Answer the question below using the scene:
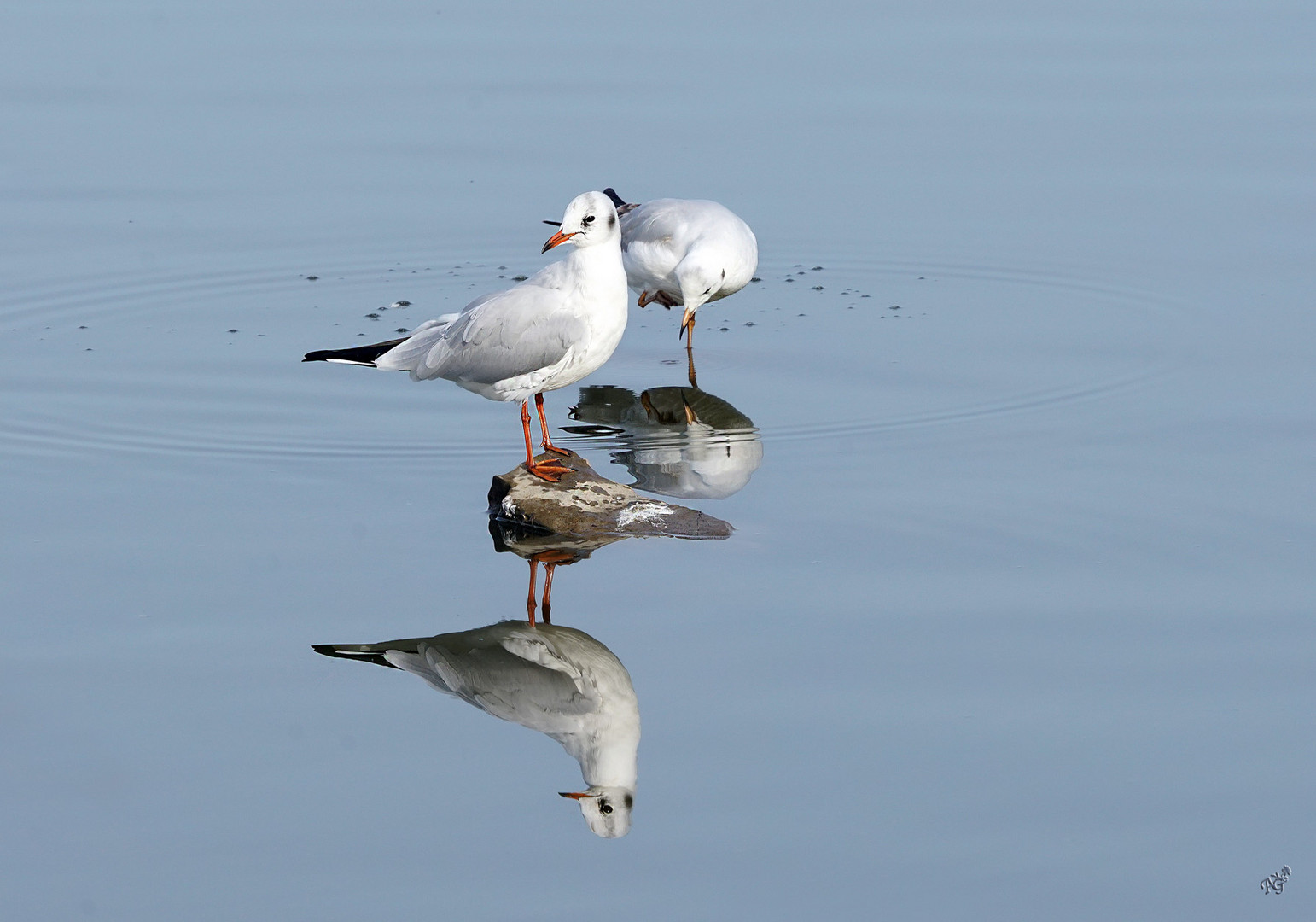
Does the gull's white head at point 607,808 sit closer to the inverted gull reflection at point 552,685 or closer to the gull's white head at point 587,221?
the inverted gull reflection at point 552,685

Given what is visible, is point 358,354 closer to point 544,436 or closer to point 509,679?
point 544,436

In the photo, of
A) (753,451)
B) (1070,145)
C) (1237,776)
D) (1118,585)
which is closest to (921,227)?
(1070,145)

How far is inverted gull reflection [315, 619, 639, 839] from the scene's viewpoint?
5.10m

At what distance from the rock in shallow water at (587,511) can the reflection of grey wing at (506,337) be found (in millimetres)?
456

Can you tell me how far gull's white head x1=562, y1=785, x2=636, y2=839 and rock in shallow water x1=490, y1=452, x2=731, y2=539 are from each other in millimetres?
2059

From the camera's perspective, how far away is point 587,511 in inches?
281

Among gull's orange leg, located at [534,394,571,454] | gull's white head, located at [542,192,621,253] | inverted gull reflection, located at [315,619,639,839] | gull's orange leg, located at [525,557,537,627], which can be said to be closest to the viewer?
inverted gull reflection, located at [315,619,639,839]

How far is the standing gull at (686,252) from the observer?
376 inches

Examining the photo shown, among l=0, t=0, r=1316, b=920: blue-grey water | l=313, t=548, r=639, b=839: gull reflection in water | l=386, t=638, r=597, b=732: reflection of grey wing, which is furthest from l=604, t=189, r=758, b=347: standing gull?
l=386, t=638, r=597, b=732: reflection of grey wing

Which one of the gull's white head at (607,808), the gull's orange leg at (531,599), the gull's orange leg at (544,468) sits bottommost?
the gull's white head at (607,808)

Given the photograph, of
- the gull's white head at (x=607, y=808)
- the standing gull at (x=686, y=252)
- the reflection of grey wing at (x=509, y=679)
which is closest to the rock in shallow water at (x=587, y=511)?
the reflection of grey wing at (x=509, y=679)

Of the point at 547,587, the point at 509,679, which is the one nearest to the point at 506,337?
the point at 547,587

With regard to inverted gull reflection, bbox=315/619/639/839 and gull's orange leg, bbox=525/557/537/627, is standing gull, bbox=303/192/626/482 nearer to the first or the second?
gull's orange leg, bbox=525/557/537/627

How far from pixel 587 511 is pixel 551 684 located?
5.02 feet
